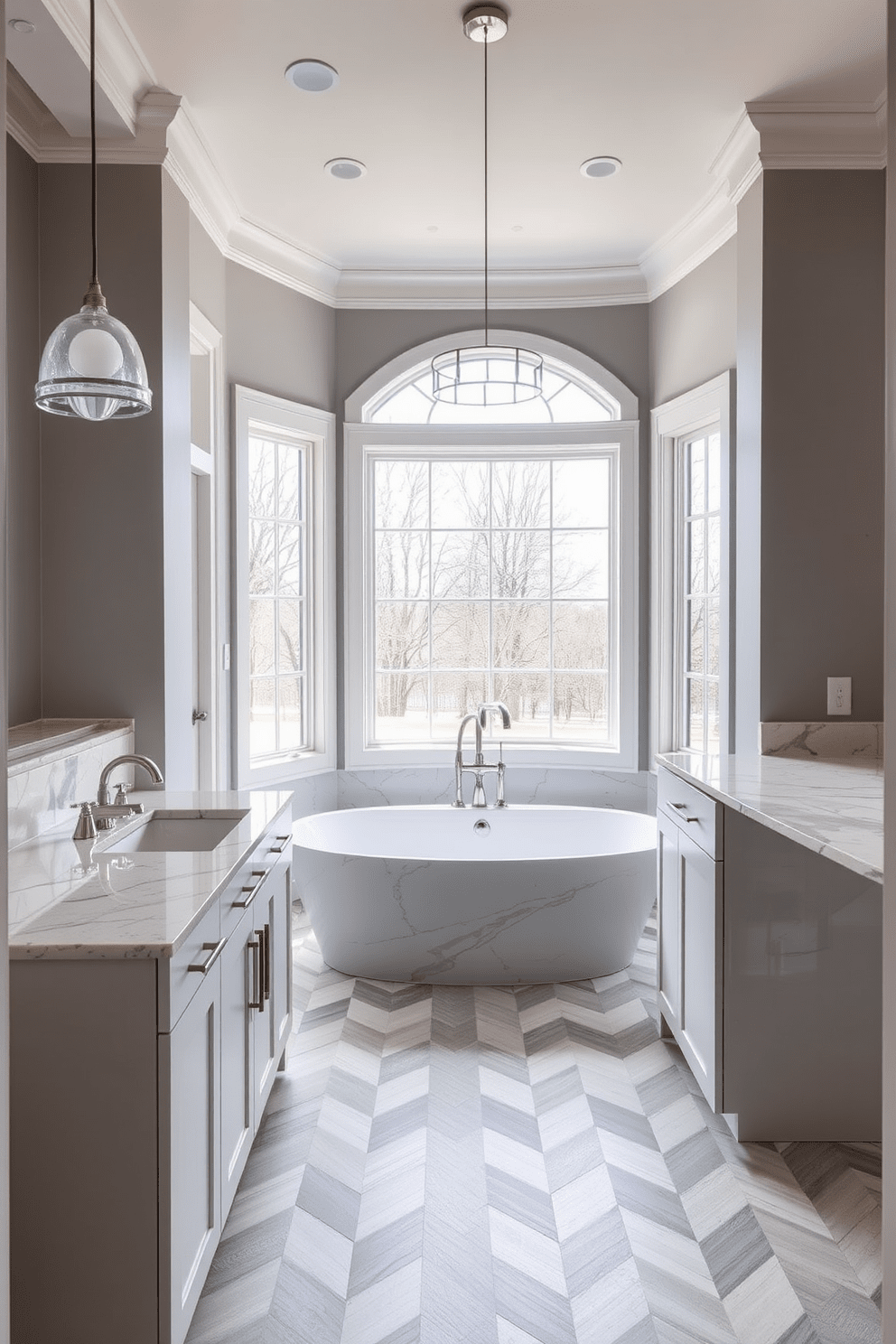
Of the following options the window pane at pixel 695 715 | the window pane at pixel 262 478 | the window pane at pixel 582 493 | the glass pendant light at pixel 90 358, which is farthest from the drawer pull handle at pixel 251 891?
the window pane at pixel 582 493

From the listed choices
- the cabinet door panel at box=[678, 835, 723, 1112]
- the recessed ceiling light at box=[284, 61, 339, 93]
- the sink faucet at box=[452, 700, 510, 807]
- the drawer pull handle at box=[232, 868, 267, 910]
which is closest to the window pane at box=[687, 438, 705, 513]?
the sink faucet at box=[452, 700, 510, 807]

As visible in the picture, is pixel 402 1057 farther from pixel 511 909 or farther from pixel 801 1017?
pixel 801 1017

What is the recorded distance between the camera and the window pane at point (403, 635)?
16.3 ft

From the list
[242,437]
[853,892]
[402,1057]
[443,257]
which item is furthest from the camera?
[443,257]

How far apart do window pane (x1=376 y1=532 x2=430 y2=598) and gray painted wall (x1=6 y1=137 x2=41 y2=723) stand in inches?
81.0

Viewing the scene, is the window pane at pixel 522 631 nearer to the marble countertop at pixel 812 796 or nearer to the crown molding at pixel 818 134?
the marble countertop at pixel 812 796

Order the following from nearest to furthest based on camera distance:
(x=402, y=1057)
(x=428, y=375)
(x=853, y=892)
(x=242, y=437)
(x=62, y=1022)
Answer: (x=62, y=1022) < (x=853, y=892) < (x=402, y=1057) < (x=242, y=437) < (x=428, y=375)

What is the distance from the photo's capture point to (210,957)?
1757 mm

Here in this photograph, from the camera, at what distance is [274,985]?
2.58 m

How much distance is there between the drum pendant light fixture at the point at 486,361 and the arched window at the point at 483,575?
97 mm

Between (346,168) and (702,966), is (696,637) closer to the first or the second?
(702,966)

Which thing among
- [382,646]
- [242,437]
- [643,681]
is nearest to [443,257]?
[242,437]

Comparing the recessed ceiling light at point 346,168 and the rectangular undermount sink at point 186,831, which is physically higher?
the recessed ceiling light at point 346,168

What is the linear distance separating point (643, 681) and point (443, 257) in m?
2.23
